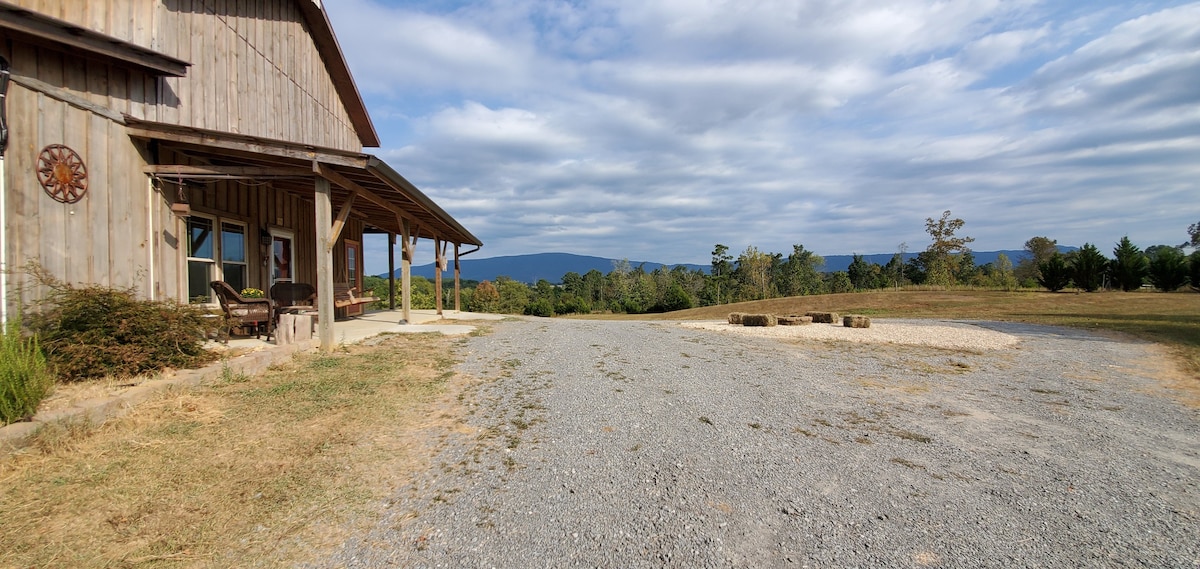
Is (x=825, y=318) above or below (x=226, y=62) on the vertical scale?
below

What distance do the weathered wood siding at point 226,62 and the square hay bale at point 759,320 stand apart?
1135cm

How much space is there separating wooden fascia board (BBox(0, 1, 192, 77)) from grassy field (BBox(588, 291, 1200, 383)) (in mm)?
13741

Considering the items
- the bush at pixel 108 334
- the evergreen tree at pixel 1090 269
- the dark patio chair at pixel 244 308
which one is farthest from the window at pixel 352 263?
the evergreen tree at pixel 1090 269

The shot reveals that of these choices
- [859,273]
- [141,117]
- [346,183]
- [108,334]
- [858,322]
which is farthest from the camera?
[859,273]

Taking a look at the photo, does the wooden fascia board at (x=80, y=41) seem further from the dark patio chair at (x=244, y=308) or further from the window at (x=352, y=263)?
the window at (x=352, y=263)

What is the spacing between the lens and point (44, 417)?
3.43 m

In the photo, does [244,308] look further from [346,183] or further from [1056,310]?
[1056,310]

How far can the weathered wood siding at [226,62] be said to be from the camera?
6.49 metres

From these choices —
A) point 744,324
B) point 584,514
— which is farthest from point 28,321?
point 744,324

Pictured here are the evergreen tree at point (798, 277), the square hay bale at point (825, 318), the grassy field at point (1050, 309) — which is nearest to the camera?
the grassy field at point (1050, 309)

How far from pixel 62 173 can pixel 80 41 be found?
1.34 m

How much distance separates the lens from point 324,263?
7.15m

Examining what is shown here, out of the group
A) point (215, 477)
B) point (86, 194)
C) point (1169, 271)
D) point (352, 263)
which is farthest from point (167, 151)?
point (1169, 271)

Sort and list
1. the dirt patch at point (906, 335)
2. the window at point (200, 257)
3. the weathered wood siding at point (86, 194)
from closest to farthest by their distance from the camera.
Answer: the weathered wood siding at point (86, 194)
the window at point (200, 257)
the dirt patch at point (906, 335)
